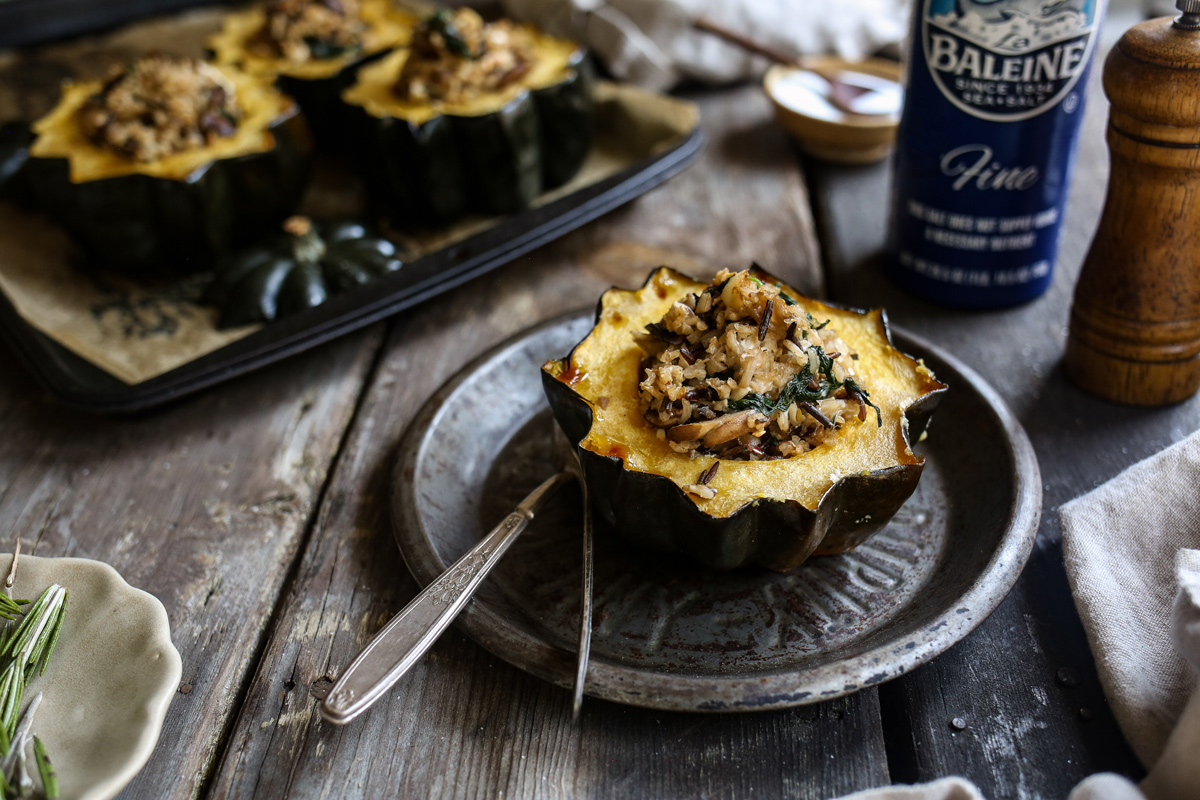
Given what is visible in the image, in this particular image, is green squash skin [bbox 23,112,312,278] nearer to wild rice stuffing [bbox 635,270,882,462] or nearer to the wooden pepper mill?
wild rice stuffing [bbox 635,270,882,462]

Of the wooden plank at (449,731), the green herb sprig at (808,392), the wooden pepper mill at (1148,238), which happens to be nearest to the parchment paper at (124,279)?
the wooden plank at (449,731)

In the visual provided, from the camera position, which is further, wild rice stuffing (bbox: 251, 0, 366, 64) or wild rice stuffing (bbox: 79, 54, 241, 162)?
wild rice stuffing (bbox: 251, 0, 366, 64)

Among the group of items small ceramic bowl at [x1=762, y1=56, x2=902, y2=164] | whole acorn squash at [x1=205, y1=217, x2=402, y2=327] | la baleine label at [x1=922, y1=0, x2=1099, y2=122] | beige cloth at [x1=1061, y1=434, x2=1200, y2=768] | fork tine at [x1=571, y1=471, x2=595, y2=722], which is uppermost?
la baleine label at [x1=922, y1=0, x2=1099, y2=122]

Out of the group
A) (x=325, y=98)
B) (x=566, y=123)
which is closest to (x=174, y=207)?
(x=325, y=98)

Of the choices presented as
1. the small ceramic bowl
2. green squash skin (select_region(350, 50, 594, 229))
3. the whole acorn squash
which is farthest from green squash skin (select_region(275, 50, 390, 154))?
the small ceramic bowl

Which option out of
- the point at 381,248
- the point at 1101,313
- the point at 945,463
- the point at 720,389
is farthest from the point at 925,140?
the point at 381,248

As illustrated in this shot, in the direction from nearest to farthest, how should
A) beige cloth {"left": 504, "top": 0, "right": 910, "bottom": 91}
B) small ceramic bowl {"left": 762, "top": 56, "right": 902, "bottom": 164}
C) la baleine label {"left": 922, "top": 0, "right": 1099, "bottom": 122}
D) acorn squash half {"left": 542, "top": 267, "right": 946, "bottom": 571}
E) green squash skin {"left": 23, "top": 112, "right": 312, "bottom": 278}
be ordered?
acorn squash half {"left": 542, "top": 267, "right": 946, "bottom": 571} < la baleine label {"left": 922, "top": 0, "right": 1099, "bottom": 122} < green squash skin {"left": 23, "top": 112, "right": 312, "bottom": 278} < small ceramic bowl {"left": 762, "top": 56, "right": 902, "bottom": 164} < beige cloth {"left": 504, "top": 0, "right": 910, "bottom": 91}

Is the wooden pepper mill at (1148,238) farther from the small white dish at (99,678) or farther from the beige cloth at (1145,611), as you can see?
the small white dish at (99,678)
